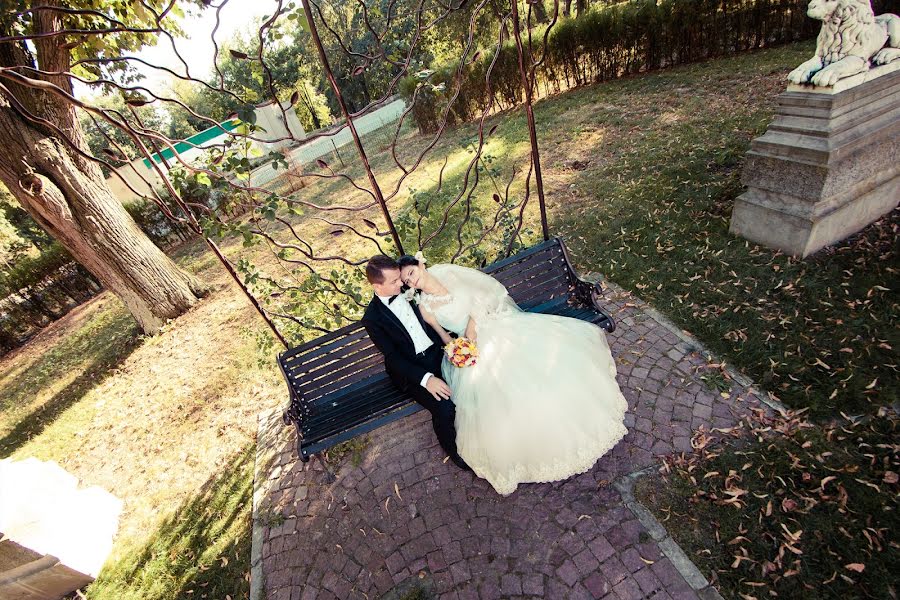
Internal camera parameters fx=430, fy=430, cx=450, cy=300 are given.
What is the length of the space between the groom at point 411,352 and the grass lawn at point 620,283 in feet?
4.44

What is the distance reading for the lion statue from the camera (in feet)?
12.2

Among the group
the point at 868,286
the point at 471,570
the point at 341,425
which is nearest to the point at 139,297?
the point at 341,425

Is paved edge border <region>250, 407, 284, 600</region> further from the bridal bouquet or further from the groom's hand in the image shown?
the bridal bouquet

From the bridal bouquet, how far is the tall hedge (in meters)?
8.05

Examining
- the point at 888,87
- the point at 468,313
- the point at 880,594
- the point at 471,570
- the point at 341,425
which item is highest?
the point at 888,87

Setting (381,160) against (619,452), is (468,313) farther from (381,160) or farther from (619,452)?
(381,160)

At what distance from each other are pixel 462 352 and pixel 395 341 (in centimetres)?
61

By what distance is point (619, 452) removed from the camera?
3.48 metres

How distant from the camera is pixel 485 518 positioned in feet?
11.0

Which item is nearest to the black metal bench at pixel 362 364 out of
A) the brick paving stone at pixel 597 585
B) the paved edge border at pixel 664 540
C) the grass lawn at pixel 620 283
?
the grass lawn at pixel 620 283

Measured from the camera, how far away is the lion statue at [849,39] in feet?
12.2

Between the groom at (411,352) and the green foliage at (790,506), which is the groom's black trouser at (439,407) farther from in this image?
the green foliage at (790,506)

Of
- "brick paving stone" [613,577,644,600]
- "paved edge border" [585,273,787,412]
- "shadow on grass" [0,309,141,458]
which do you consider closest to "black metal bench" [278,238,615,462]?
"paved edge border" [585,273,787,412]

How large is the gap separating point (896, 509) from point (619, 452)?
1676 mm
